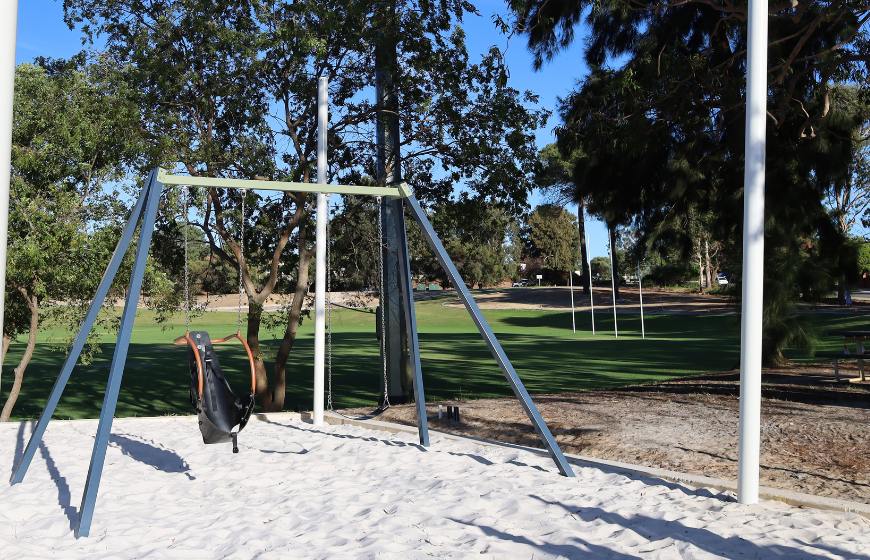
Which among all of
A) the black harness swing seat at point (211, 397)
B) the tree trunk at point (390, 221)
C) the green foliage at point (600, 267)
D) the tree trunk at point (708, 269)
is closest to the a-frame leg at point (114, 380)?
the black harness swing seat at point (211, 397)

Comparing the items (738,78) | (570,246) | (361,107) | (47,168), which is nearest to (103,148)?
(47,168)

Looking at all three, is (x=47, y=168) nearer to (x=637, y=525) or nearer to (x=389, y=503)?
(x=389, y=503)

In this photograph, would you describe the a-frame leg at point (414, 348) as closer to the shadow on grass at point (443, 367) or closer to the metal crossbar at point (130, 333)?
the metal crossbar at point (130, 333)

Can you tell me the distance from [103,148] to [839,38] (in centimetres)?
963

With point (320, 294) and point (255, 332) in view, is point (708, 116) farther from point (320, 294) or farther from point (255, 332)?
point (255, 332)

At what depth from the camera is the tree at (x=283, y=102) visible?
12734 millimetres

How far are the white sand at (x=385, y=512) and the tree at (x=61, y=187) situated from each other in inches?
156

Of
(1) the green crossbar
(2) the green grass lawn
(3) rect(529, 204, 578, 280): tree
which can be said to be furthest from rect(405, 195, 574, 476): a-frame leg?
(3) rect(529, 204, 578, 280): tree

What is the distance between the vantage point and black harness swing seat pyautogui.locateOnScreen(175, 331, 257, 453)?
6.05 meters

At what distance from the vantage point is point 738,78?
35.9 feet

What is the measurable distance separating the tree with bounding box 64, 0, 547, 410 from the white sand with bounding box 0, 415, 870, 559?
6322 millimetres

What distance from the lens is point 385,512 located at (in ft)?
17.7

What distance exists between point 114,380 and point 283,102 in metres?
9.08

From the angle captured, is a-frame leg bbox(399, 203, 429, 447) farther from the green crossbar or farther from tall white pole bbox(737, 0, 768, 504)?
tall white pole bbox(737, 0, 768, 504)
